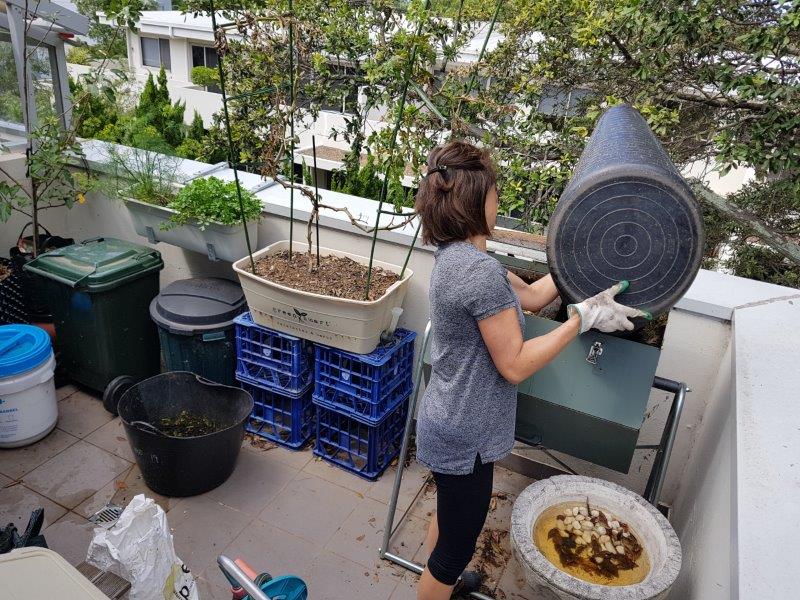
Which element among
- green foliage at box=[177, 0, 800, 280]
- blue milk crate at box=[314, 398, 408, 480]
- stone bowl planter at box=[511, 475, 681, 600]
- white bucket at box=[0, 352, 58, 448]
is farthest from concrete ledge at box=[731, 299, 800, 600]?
white bucket at box=[0, 352, 58, 448]

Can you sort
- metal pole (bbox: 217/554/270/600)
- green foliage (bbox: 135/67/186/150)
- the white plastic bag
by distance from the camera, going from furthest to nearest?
green foliage (bbox: 135/67/186/150) → the white plastic bag → metal pole (bbox: 217/554/270/600)

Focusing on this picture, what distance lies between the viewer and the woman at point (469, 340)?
1.73m

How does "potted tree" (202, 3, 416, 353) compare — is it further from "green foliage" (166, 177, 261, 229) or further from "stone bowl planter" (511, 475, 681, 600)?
"stone bowl planter" (511, 475, 681, 600)

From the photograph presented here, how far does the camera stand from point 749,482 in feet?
4.80

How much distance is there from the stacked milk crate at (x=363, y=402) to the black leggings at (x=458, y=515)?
985 millimetres

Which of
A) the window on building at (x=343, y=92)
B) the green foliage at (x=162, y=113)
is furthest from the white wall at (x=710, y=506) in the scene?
the green foliage at (x=162, y=113)

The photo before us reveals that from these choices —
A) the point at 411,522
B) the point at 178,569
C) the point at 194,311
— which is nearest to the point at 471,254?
the point at 178,569

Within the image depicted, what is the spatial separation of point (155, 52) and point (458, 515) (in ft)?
74.1

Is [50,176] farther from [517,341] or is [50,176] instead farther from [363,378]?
[517,341]

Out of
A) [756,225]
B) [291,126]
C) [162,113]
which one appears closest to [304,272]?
[291,126]

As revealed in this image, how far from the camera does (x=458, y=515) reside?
6.61ft

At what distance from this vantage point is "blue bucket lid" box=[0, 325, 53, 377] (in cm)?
295

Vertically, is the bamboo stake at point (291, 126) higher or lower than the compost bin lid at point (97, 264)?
higher

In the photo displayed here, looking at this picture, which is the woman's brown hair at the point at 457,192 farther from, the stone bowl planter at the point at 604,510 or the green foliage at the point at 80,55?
the green foliage at the point at 80,55
